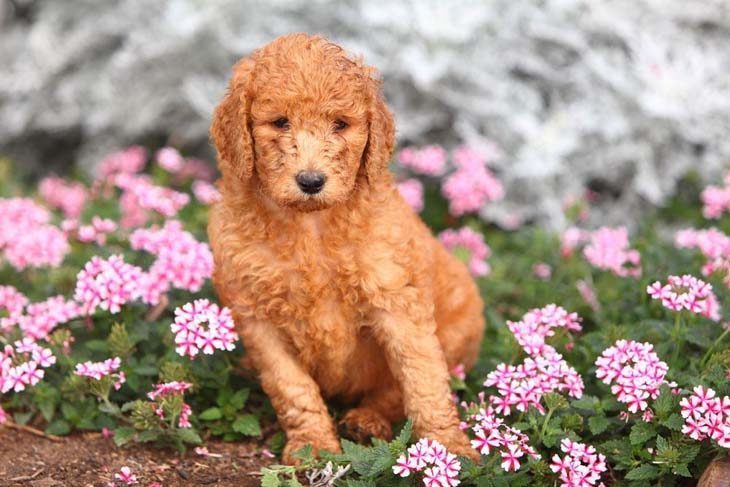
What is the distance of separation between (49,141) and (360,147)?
5087 millimetres

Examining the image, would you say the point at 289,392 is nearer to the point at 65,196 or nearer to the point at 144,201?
the point at 144,201

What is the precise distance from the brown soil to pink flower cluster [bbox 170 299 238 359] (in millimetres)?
470

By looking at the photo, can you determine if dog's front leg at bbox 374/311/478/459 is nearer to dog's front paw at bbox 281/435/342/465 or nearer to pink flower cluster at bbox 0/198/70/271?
dog's front paw at bbox 281/435/342/465

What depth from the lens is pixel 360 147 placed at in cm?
348

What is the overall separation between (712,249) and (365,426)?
191 centimetres

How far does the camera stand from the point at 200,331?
11.7 ft

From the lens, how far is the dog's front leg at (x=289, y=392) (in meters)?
3.66

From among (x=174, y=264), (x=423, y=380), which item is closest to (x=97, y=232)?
(x=174, y=264)

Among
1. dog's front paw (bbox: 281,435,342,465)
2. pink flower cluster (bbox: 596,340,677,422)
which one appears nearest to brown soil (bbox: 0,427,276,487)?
dog's front paw (bbox: 281,435,342,465)

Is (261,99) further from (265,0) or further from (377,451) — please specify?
(265,0)

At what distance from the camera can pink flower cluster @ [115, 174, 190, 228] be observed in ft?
15.8

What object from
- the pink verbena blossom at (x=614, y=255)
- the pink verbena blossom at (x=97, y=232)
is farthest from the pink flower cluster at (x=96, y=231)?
the pink verbena blossom at (x=614, y=255)

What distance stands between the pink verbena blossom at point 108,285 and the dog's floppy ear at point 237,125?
73 centimetres

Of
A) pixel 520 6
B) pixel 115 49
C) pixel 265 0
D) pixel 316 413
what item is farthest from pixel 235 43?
pixel 316 413
